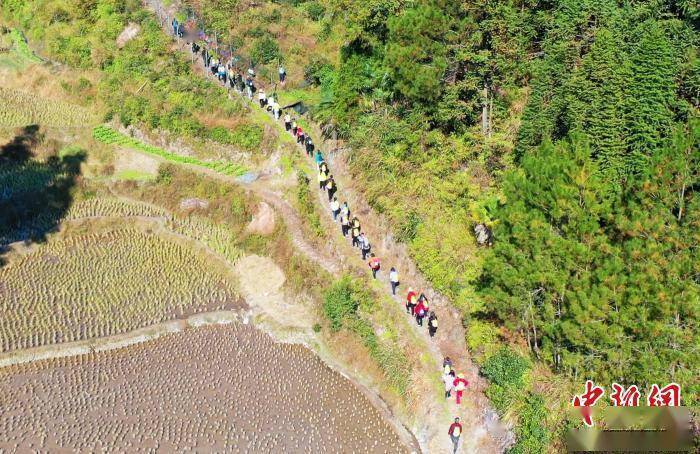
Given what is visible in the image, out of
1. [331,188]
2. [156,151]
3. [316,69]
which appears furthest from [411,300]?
[156,151]

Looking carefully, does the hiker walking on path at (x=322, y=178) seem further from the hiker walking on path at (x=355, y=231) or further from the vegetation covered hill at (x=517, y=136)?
the hiker walking on path at (x=355, y=231)

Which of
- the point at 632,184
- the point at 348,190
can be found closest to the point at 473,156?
the point at 348,190

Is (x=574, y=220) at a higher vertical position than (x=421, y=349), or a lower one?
higher

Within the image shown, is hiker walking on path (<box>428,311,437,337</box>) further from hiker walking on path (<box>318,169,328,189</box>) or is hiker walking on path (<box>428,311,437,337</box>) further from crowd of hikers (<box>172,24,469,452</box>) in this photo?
hiker walking on path (<box>318,169,328,189</box>)

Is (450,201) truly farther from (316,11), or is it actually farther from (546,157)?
(316,11)

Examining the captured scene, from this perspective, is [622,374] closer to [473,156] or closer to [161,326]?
[473,156]

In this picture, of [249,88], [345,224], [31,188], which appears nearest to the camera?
[345,224]
